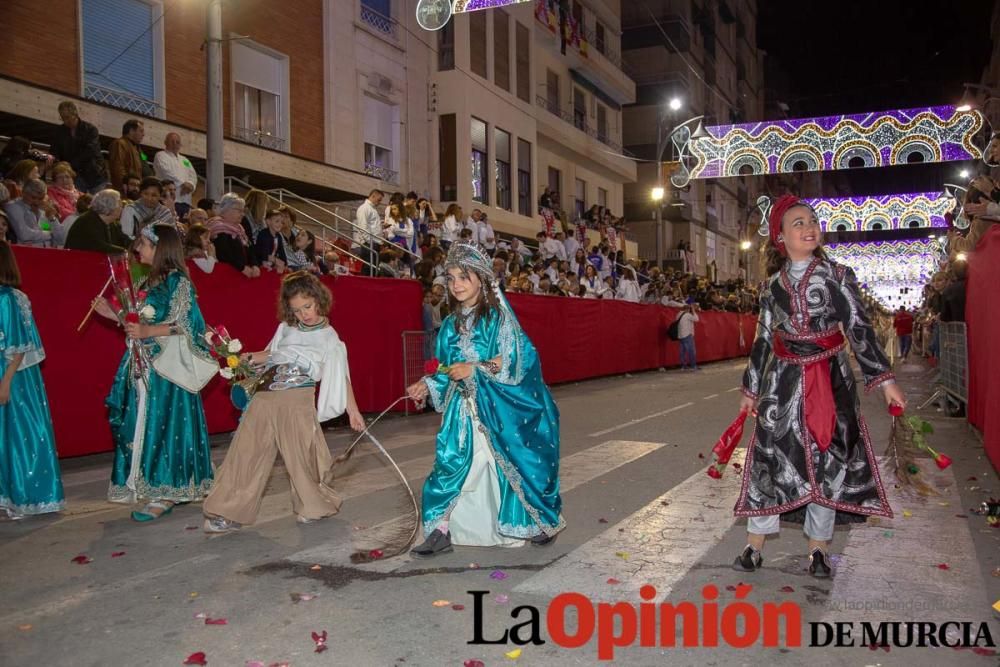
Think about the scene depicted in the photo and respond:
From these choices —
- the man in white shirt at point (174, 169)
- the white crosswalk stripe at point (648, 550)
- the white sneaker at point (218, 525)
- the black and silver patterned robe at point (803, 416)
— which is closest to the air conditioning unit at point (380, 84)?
the man in white shirt at point (174, 169)

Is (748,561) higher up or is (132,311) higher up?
(132,311)

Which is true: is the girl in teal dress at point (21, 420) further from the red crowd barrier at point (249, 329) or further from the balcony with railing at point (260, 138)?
the balcony with railing at point (260, 138)

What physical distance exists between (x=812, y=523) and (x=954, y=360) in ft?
25.4

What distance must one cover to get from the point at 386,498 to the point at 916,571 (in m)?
3.69

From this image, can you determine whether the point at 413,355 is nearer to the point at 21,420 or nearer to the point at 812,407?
the point at 21,420

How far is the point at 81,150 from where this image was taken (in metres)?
10.5

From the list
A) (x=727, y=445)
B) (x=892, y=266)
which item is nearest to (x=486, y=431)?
(x=727, y=445)

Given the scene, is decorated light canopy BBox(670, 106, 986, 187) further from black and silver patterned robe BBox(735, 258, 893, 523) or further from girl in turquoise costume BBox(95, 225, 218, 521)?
black and silver patterned robe BBox(735, 258, 893, 523)

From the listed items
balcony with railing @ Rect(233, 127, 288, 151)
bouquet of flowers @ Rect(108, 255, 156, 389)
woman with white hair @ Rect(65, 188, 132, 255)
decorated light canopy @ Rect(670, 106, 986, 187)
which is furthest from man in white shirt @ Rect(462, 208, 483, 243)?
bouquet of flowers @ Rect(108, 255, 156, 389)

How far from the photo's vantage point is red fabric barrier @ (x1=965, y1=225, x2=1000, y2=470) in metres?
7.10

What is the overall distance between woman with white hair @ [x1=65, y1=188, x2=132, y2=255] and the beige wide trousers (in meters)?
3.48

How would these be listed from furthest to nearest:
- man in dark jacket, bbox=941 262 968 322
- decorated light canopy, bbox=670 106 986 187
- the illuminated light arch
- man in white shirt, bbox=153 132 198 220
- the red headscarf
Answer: the illuminated light arch → decorated light canopy, bbox=670 106 986 187 → man in white shirt, bbox=153 132 198 220 → man in dark jacket, bbox=941 262 968 322 → the red headscarf

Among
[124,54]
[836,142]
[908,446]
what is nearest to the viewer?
[908,446]

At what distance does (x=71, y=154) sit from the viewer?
10484 mm
